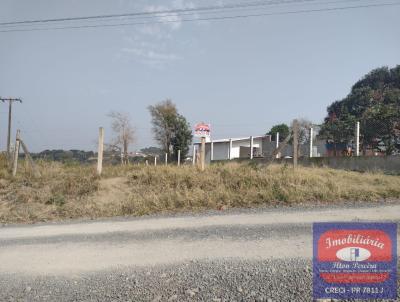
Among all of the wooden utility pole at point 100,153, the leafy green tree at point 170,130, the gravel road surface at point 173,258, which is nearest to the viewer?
the gravel road surface at point 173,258

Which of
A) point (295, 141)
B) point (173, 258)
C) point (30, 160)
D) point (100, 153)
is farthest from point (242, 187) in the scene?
point (30, 160)

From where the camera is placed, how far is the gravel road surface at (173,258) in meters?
3.95

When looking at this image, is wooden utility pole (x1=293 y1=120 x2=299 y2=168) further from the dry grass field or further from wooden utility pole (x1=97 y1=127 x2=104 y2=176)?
wooden utility pole (x1=97 y1=127 x2=104 y2=176)

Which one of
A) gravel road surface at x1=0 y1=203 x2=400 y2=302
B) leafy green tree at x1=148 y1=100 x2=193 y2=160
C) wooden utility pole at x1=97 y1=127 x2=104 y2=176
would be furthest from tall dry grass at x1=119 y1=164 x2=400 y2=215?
leafy green tree at x1=148 y1=100 x2=193 y2=160

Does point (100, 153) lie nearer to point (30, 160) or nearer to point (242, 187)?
point (30, 160)

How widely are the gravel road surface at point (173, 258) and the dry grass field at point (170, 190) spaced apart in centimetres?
107

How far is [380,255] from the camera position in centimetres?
437

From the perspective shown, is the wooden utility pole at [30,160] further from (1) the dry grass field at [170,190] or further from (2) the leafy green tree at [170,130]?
(2) the leafy green tree at [170,130]

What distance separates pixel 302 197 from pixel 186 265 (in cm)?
445

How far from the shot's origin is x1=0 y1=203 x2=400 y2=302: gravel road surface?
395cm

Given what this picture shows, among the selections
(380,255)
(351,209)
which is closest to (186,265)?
(380,255)

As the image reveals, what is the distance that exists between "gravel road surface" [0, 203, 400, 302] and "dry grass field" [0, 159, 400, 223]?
1075 millimetres

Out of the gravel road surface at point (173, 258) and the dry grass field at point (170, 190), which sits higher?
the dry grass field at point (170, 190)

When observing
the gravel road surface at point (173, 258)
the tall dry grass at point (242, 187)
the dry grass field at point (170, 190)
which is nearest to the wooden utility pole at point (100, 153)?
the dry grass field at point (170, 190)
